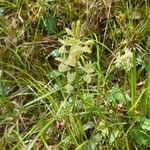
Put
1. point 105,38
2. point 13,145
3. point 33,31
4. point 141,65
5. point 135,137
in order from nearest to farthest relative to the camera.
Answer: point 135,137 < point 13,145 < point 141,65 < point 105,38 < point 33,31

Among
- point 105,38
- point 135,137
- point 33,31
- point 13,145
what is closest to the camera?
point 135,137

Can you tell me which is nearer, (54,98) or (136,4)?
(54,98)

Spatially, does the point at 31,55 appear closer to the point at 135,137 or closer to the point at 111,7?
the point at 111,7

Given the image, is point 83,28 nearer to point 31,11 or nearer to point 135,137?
point 31,11

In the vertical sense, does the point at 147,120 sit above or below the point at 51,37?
below

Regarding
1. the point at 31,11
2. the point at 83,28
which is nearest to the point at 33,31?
the point at 31,11

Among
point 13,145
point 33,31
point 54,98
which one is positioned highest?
point 33,31
